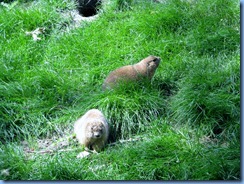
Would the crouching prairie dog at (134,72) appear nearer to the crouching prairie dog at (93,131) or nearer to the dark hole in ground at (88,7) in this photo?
the crouching prairie dog at (93,131)

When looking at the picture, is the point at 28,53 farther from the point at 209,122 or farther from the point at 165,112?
the point at 209,122

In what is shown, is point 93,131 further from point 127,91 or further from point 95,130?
point 127,91

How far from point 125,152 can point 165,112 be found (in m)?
0.78

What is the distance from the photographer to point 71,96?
22.6 feet

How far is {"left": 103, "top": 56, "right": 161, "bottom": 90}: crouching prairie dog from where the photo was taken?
6738mm

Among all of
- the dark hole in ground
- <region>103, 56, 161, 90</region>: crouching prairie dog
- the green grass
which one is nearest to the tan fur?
the green grass

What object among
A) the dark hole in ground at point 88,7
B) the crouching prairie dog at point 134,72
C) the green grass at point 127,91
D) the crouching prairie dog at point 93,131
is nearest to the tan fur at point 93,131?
the crouching prairie dog at point 93,131

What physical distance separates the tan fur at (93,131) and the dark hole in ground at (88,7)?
2.31m

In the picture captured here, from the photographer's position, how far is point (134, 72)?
6.84 meters

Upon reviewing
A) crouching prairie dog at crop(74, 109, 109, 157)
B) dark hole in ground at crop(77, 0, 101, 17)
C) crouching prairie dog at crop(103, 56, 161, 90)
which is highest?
dark hole in ground at crop(77, 0, 101, 17)

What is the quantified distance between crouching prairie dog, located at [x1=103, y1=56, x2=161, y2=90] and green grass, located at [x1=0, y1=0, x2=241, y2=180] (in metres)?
0.10

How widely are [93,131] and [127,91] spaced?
728 mm

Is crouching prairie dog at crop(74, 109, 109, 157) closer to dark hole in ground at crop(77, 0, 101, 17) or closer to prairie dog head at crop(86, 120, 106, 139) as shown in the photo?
prairie dog head at crop(86, 120, 106, 139)

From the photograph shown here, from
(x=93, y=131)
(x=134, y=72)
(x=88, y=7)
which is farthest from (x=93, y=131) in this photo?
(x=88, y=7)
